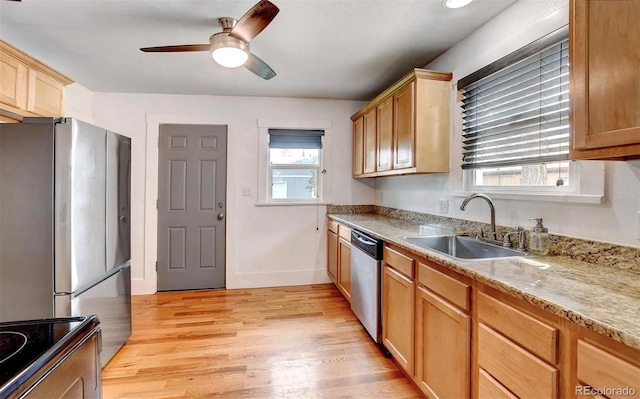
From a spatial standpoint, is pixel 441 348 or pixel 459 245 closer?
pixel 441 348

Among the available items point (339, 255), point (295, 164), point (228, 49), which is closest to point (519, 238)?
point (339, 255)

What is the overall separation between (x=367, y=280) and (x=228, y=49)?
192 centimetres

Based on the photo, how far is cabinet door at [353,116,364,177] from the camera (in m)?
3.53

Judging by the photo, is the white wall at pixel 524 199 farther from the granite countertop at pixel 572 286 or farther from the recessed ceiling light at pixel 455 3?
→ the recessed ceiling light at pixel 455 3

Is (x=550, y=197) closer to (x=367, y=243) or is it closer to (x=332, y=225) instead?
(x=367, y=243)

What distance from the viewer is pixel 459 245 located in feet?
6.98

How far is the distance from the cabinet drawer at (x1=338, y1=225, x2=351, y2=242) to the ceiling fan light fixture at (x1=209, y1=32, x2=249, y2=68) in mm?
1734

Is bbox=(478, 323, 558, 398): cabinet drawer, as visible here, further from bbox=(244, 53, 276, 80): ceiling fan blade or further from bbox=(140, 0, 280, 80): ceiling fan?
bbox=(244, 53, 276, 80): ceiling fan blade

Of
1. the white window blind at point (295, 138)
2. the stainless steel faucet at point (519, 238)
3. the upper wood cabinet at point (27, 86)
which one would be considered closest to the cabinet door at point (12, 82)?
the upper wood cabinet at point (27, 86)

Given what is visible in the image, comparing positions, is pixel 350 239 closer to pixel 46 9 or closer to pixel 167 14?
pixel 167 14

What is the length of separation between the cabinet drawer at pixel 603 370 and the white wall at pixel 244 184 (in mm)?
3146

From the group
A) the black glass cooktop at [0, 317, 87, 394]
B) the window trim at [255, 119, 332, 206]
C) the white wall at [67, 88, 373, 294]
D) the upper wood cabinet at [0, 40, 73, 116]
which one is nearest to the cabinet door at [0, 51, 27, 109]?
the upper wood cabinet at [0, 40, 73, 116]

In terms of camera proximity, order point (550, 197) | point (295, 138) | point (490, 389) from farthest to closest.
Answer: point (295, 138) → point (550, 197) → point (490, 389)

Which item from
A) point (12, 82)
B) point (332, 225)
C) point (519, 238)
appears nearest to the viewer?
point (519, 238)
